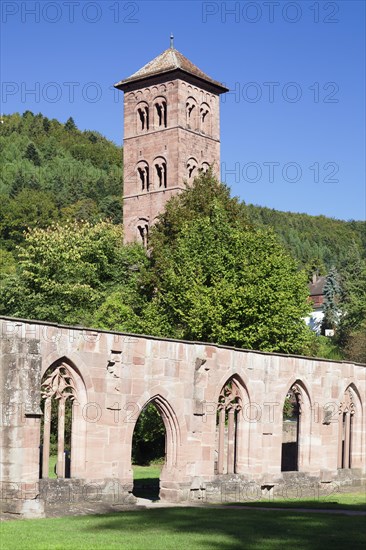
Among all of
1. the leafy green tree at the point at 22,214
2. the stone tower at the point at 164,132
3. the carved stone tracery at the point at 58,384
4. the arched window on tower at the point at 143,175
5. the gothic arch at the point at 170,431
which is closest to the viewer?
the carved stone tracery at the point at 58,384

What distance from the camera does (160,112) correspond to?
7206cm

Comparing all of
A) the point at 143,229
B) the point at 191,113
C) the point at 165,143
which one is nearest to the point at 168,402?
the point at 143,229

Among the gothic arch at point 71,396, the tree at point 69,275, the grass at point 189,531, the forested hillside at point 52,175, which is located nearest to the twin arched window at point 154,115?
the tree at point 69,275

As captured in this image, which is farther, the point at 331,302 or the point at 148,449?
the point at 331,302

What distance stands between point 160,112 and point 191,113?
7.17 feet

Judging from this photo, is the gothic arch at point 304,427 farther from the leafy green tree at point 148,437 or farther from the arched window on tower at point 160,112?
the arched window on tower at point 160,112

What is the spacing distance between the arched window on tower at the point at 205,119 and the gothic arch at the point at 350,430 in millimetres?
37695

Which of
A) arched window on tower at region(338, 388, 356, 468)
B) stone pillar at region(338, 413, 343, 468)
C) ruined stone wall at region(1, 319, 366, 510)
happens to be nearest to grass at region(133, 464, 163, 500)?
ruined stone wall at region(1, 319, 366, 510)

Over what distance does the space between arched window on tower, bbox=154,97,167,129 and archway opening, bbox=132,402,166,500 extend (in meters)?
30.2

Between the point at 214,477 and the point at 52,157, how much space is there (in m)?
138

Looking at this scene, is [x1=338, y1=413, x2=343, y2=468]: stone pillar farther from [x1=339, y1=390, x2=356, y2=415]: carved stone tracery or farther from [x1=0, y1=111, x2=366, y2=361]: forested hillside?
[x1=0, y1=111, x2=366, y2=361]: forested hillside

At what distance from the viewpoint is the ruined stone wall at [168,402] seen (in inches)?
950

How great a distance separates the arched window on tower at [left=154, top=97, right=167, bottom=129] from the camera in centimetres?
7169

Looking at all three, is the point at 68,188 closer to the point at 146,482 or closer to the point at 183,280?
the point at 183,280
